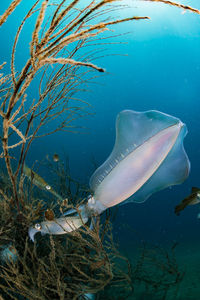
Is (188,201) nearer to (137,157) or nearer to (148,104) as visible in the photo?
(137,157)

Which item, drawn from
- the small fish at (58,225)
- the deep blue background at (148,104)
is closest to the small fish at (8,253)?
the small fish at (58,225)

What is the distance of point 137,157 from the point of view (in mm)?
2553

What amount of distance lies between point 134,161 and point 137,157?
0.18 feet

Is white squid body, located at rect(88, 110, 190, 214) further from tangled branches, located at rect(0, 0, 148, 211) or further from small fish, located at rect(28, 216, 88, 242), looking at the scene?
tangled branches, located at rect(0, 0, 148, 211)

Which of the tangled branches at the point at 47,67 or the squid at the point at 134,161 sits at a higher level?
the tangled branches at the point at 47,67

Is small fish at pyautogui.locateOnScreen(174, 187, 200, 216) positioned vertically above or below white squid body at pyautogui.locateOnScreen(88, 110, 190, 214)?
below

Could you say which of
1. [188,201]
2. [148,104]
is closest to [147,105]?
[148,104]

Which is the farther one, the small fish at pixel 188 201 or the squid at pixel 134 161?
the small fish at pixel 188 201

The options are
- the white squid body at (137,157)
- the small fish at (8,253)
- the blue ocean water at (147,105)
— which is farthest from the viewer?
the blue ocean water at (147,105)

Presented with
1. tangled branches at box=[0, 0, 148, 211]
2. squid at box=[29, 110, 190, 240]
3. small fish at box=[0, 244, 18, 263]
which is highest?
tangled branches at box=[0, 0, 148, 211]

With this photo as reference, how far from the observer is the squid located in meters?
2.54

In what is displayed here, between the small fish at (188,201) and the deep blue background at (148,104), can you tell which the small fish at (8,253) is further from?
the deep blue background at (148,104)

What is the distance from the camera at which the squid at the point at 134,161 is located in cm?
254

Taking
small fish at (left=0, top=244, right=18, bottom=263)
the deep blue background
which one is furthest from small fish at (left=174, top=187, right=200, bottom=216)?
the deep blue background
